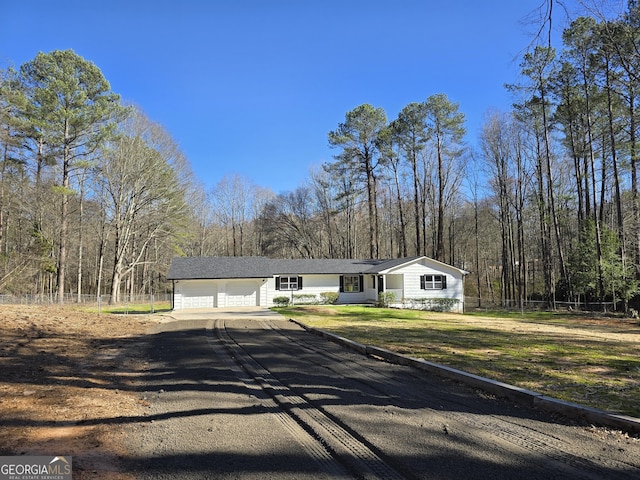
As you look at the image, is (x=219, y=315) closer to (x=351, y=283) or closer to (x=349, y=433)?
(x=351, y=283)

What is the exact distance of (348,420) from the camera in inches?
179

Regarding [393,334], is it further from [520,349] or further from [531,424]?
[531,424]

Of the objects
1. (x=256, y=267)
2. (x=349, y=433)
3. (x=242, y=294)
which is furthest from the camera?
(x=256, y=267)

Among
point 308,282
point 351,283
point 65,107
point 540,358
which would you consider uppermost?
point 65,107

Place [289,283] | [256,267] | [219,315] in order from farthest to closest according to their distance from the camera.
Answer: [289,283] → [256,267] → [219,315]

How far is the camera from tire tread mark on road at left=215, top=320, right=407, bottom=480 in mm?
3326

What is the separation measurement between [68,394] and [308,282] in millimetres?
23888

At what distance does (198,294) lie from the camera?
85.0 feet

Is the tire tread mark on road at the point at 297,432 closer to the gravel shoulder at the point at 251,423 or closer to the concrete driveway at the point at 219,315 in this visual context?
the gravel shoulder at the point at 251,423

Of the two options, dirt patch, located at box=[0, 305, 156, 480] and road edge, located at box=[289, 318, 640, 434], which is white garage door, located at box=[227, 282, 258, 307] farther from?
road edge, located at box=[289, 318, 640, 434]

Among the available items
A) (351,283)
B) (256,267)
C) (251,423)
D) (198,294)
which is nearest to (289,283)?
(256,267)

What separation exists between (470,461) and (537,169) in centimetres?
3495

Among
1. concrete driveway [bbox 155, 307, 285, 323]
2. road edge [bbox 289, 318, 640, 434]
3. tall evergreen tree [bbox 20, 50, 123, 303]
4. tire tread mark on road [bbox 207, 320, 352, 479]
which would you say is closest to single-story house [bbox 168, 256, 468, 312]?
concrete driveway [bbox 155, 307, 285, 323]

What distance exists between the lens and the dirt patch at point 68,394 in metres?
3.69
